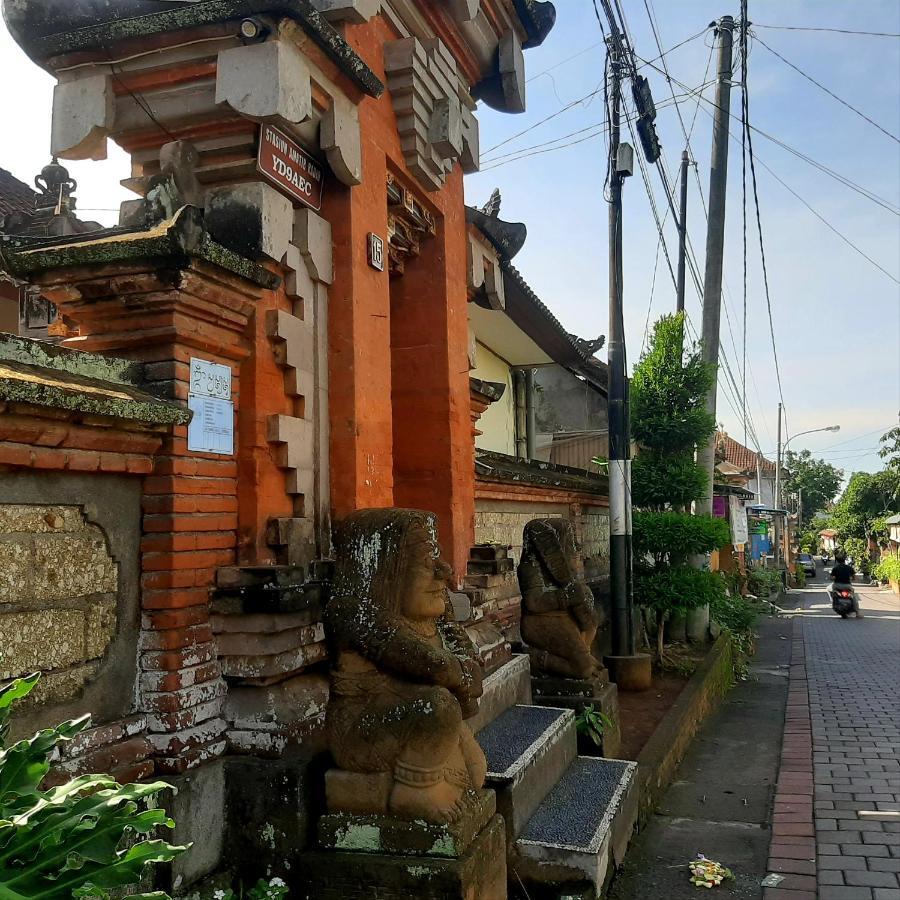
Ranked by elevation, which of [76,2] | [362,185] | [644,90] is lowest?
[362,185]

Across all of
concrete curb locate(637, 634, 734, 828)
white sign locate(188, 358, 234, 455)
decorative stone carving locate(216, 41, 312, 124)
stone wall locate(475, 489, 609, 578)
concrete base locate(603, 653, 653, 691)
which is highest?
decorative stone carving locate(216, 41, 312, 124)

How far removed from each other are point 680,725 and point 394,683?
200 inches

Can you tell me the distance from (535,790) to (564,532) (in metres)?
2.50

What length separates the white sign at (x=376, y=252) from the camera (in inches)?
188

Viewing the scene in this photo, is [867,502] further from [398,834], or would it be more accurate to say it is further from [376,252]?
[398,834]

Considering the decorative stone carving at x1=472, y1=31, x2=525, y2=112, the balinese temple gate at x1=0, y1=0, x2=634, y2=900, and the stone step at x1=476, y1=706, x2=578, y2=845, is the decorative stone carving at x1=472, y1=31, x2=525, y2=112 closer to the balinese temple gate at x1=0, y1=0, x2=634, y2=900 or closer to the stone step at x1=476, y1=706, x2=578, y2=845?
the balinese temple gate at x1=0, y1=0, x2=634, y2=900

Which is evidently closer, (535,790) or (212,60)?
(212,60)

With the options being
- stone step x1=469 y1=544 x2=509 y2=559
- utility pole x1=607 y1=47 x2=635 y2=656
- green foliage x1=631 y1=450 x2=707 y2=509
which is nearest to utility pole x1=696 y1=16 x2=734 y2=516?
green foliage x1=631 y1=450 x2=707 y2=509

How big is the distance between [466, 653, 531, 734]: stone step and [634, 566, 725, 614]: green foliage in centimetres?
506

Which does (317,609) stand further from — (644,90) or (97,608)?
(644,90)

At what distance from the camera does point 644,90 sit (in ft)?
31.8

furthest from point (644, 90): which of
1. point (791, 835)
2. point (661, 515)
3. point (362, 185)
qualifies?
point (791, 835)

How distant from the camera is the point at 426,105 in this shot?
5543 mm

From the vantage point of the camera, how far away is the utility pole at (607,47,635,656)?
31.5 ft
